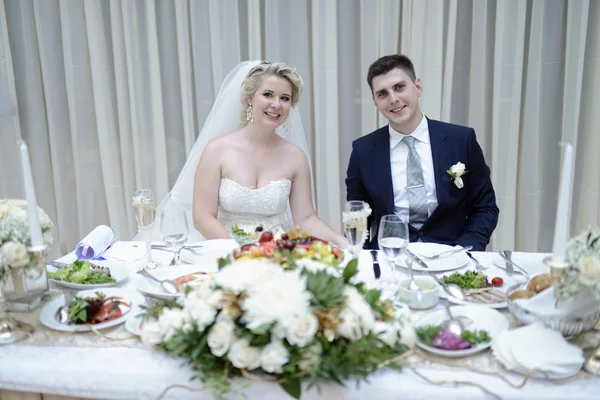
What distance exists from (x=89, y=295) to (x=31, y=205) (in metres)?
0.32

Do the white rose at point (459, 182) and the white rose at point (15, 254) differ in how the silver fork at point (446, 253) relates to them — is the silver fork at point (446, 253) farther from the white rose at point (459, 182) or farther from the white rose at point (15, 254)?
the white rose at point (15, 254)

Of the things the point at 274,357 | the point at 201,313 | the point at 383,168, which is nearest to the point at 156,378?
the point at 201,313

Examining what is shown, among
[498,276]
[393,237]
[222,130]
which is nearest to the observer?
[393,237]

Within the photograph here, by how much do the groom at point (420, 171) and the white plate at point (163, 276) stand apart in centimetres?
111

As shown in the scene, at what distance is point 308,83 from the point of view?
357 centimetres

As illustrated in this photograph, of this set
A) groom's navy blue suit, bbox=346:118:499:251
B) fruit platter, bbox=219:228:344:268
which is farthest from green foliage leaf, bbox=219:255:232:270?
groom's navy blue suit, bbox=346:118:499:251

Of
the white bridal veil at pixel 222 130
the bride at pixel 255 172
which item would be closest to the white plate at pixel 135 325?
the bride at pixel 255 172

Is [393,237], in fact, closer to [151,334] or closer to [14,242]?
[151,334]

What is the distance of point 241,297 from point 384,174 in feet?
5.35

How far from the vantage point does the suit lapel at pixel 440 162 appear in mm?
2473

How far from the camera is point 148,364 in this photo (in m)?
1.17

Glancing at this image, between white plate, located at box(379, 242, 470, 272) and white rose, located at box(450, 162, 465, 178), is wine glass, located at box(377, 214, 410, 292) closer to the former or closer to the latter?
white plate, located at box(379, 242, 470, 272)

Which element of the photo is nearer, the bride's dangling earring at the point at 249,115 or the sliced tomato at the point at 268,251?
the sliced tomato at the point at 268,251

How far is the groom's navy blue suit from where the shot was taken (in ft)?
8.10
